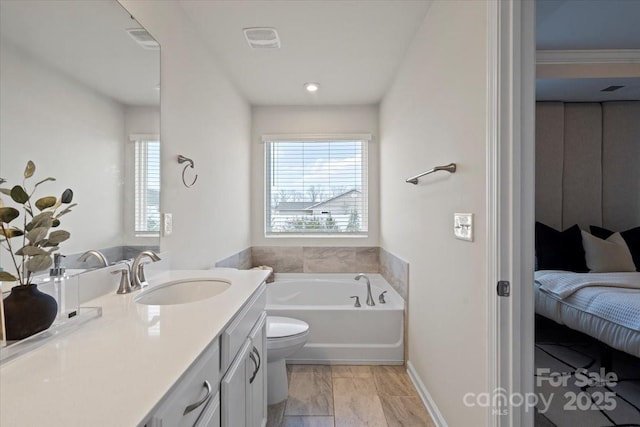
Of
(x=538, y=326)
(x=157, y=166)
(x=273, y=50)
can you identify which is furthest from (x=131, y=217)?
(x=538, y=326)

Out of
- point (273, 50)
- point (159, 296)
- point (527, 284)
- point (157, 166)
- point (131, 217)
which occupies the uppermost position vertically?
point (273, 50)

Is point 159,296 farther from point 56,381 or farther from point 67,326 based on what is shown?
point 56,381

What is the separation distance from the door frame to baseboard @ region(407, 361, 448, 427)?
692 millimetres

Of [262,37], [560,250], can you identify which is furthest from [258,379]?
[560,250]

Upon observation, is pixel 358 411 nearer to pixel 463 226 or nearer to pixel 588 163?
pixel 463 226

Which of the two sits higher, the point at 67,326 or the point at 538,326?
the point at 67,326

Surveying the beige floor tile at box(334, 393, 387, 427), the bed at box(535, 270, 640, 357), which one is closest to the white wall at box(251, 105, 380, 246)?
the bed at box(535, 270, 640, 357)

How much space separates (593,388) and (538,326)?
3.26 feet

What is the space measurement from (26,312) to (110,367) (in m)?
0.33

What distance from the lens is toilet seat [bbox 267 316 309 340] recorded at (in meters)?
2.05

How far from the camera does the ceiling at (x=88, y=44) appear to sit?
3.05 ft

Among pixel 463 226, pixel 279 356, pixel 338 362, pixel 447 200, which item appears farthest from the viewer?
pixel 338 362

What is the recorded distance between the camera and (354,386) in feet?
7.18

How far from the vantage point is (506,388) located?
1.13 m
